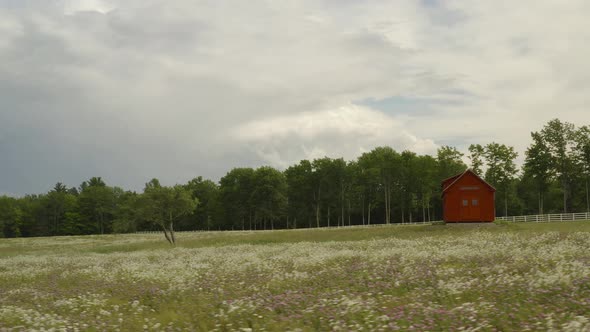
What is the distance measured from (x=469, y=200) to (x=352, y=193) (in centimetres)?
5808

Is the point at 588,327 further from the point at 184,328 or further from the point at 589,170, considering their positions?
the point at 589,170

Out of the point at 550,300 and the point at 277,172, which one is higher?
the point at 277,172

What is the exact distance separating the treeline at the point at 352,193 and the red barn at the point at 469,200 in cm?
3164

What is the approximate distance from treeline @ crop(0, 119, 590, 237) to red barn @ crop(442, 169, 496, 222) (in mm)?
31643

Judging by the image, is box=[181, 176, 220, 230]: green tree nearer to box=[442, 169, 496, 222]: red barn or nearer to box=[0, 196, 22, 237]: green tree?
box=[0, 196, 22, 237]: green tree

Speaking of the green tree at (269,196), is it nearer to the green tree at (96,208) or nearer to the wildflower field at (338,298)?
the green tree at (96,208)

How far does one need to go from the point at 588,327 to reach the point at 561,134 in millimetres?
88084

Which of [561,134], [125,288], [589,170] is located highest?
[561,134]

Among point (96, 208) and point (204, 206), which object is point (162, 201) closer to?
point (204, 206)

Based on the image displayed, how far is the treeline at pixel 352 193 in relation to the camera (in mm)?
85312

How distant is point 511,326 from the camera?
8461 mm

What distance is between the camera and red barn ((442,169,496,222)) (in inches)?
2331

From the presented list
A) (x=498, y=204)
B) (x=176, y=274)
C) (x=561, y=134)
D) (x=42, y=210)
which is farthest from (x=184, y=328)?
(x=42, y=210)

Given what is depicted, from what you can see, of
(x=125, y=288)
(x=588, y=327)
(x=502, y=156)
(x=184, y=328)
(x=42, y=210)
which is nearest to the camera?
(x=588, y=327)
